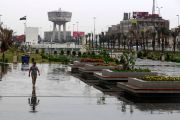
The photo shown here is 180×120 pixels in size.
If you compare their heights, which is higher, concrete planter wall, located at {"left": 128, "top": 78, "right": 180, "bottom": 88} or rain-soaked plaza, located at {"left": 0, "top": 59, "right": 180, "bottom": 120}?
concrete planter wall, located at {"left": 128, "top": 78, "right": 180, "bottom": 88}

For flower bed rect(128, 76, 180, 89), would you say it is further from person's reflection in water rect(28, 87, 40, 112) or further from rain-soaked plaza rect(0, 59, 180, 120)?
person's reflection in water rect(28, 87, 40, 112)

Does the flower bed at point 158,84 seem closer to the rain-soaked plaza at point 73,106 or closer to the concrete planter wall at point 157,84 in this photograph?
the concrete planter wall at point 157,84

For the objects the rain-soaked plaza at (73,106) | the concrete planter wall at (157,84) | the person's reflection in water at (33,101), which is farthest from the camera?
the concrete planter wall at (157,84)

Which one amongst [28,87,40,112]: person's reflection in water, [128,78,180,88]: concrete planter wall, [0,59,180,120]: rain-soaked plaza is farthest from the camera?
[128,78,180,88]: concrete planter wall

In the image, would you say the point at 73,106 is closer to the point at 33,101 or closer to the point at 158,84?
the point at 33,101

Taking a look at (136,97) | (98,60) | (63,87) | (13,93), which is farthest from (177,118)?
(98,60)

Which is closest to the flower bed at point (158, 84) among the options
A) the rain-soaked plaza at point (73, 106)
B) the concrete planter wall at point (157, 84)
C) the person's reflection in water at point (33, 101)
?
the concrete planter wall at point (157, 84)

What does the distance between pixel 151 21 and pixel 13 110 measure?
6881 inches

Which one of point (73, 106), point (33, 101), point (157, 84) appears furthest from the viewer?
point (157, 84)

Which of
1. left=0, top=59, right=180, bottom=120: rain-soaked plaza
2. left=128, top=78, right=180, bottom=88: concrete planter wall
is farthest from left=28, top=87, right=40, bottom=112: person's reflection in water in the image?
left=128, top=78, right=180, bottom=88: concrete planter wall

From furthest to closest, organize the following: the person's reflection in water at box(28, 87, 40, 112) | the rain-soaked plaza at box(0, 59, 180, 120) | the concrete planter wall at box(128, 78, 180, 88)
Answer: the concrete planter wall at box(128, 78, 180, 88)
the person's reflection in water at box(28, 87, 40, 112)
the rain-soaked plaza at box(0, 59, 180, 120)

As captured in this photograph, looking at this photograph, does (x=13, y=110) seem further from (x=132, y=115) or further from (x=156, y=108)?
(x=156, y=108)

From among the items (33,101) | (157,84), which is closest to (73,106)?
(33,101)

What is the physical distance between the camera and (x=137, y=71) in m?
26.2
